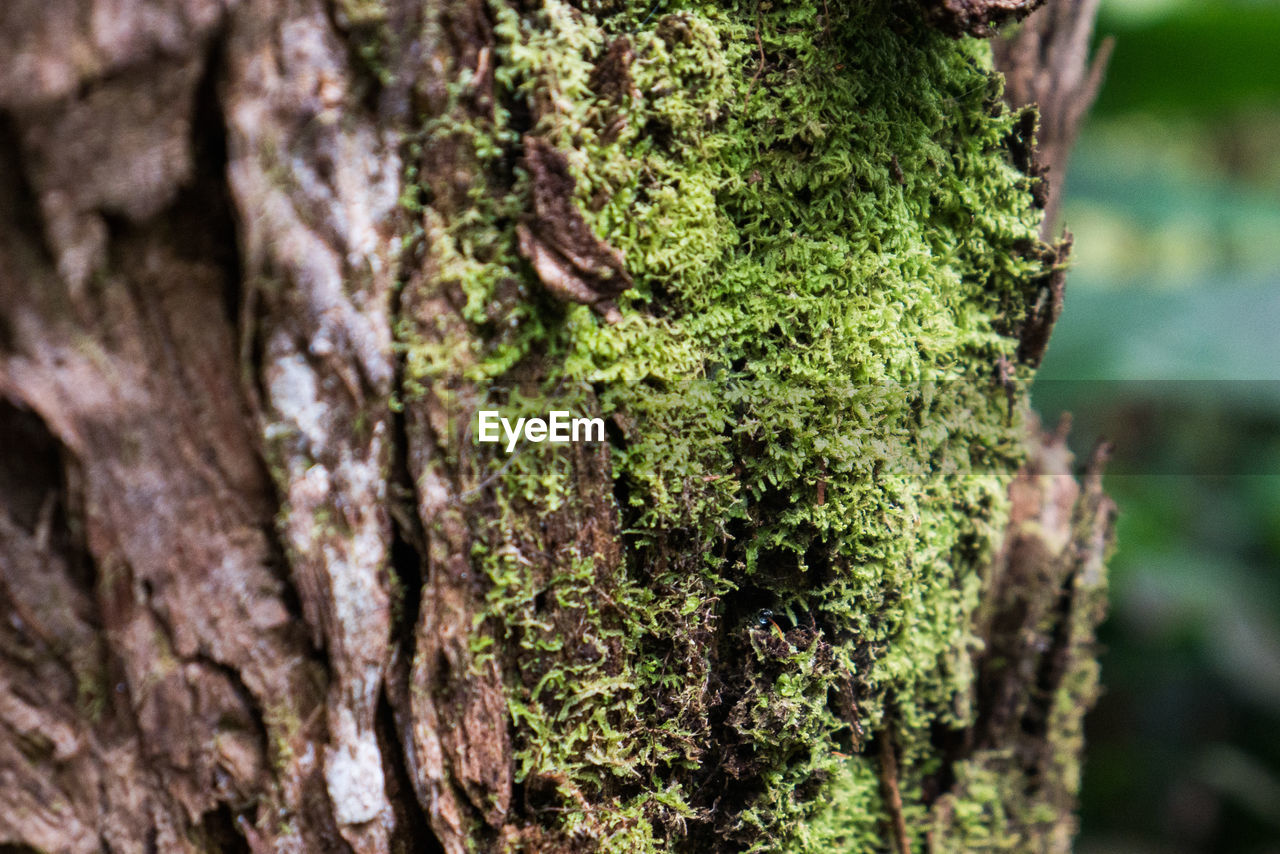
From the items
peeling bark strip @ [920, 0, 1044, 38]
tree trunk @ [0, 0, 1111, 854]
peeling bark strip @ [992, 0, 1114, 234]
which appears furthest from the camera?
peeling bark strip @ [992, 0, 1114, 234]

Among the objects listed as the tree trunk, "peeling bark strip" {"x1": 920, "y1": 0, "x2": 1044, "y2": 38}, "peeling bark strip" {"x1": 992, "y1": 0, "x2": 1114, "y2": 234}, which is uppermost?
"peeling bark strip" {"x1": 992, "y1": 0, "x2": 1114, "y2": 234}

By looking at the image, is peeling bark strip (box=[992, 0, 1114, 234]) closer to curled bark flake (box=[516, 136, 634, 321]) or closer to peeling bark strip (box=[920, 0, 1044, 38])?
peeling bark strip (box=[920, 0, 1044, 38])

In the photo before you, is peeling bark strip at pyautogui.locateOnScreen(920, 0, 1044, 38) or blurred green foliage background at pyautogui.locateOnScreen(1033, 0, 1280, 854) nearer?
peeling bark strip at pyautogui.locateOnScreen(920, 0, 1044, 38)

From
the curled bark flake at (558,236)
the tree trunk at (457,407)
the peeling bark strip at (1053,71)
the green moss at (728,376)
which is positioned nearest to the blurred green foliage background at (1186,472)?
the peeling bark strip at (1053,71)

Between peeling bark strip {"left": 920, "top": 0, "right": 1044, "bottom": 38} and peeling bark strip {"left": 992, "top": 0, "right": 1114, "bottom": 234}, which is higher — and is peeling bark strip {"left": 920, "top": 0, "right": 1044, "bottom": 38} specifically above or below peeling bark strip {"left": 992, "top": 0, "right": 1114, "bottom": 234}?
below

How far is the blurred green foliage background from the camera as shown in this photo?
2980mm

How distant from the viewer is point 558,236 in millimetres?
679

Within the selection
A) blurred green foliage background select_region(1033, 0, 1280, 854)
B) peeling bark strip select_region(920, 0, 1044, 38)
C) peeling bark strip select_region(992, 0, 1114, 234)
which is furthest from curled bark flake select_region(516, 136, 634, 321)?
blurred green foliage background select_region(1033, 0, 1280, 854)

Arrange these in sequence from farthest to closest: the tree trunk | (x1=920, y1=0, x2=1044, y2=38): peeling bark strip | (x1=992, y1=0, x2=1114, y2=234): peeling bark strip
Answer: (x1=992, y1=0, x2=1114, y2=234): peeling bark strip → (x1=920, y1=0, x2=1044, y2=38): peeling bark strip → the tree trunk

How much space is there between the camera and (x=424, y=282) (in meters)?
0.68

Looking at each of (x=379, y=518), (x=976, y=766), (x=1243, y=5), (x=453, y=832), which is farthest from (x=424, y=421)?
(x=1243, y=5)

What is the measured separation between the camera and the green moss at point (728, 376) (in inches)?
27.7

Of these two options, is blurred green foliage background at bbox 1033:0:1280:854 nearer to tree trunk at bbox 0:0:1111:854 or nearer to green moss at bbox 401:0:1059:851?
green moss at bbox 401:0:1059:851

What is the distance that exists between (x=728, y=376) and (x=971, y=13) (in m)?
0.44
